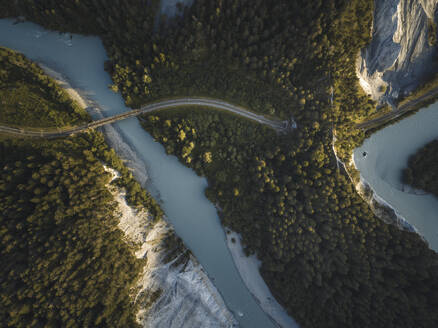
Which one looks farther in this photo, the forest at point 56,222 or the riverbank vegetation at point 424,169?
the riverbank vegetation at point 424,169

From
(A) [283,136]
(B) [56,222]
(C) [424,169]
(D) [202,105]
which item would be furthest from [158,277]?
(C) [424,169]

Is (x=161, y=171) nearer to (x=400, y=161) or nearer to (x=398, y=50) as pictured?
(x=398, y=50)

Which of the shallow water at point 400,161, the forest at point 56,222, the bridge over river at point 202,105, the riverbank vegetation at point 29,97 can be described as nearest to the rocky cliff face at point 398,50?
the shallow water at point 400,161

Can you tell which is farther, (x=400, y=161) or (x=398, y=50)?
(x=400, y=161)

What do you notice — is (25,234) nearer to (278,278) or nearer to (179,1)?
(278,278)

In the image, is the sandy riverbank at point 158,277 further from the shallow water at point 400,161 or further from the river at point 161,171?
the shallow water at point 400,161

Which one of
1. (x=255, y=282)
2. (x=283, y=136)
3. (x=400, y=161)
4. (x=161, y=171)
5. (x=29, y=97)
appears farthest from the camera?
(x=161, y=171)
